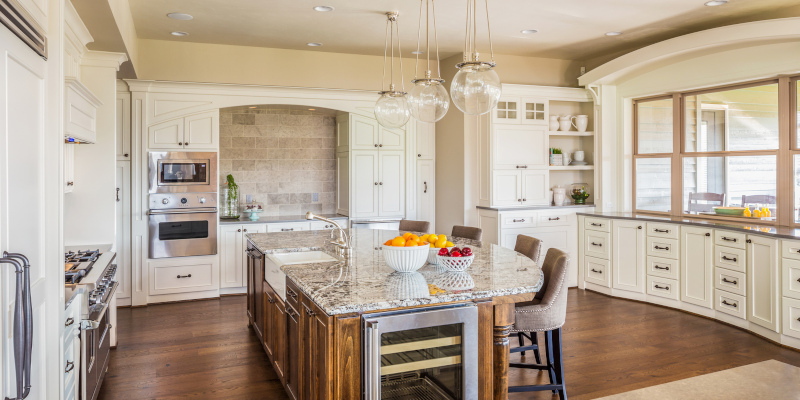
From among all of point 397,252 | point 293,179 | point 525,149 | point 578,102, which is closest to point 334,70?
point 293,179

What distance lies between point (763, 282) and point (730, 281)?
36 cm

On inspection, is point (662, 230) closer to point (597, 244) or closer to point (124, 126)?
point (597, 244)

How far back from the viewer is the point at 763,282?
436 cm

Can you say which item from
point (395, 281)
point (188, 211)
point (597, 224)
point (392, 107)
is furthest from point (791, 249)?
point (188, 211)

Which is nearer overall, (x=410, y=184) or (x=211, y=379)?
(x=211, y=379)

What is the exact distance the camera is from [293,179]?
6688mm

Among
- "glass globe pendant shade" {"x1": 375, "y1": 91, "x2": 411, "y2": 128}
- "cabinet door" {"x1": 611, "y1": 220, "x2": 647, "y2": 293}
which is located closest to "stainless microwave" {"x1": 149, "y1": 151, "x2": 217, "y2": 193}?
"glass globe pendant shade" {"x1": 375, "y1": 91, "x2": 411, "y2": 128}

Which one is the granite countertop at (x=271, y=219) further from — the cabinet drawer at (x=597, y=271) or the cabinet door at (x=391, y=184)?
the cabinet drawer at (x=597, y=271)

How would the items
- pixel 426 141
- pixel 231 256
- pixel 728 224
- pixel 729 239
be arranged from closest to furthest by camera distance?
pixel 729 239 → pixel 728 224 → pixel 231 256 → pixel 426 141

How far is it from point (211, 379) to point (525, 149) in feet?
13.9

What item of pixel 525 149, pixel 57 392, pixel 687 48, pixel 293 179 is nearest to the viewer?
pixel 57 392

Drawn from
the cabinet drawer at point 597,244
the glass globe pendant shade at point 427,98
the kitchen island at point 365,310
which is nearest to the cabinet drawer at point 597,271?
the cabinet drawer at point 597,244

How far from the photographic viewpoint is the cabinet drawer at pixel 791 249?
4.03 meters

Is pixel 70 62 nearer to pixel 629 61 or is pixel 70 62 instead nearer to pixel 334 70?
pixel 334 70
